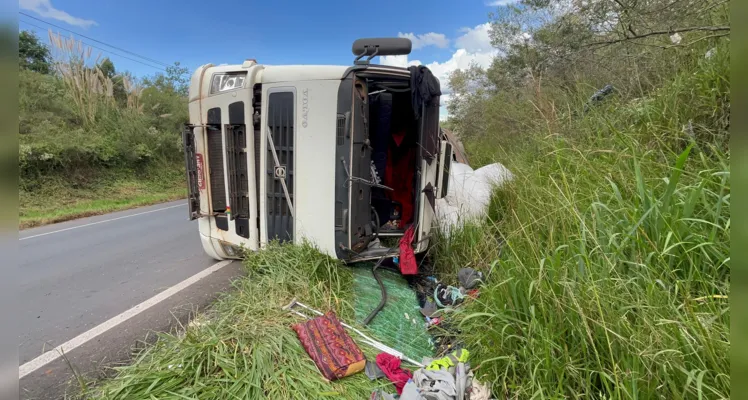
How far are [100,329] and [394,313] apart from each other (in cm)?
249

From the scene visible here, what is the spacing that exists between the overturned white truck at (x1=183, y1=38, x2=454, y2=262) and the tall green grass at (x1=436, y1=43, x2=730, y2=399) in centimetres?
125

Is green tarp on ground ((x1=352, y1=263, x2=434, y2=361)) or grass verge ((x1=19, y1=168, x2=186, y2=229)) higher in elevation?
green tarp on ground ((x1=352, y1=263, x2=434, y2=361))

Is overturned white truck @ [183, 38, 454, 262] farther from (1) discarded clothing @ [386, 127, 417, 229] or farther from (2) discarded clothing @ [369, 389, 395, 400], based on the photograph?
(2) discarded clothing @ [369, 389, 395, 400]

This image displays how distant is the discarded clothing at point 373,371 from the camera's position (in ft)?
6.43

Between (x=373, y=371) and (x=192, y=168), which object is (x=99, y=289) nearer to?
(x=192, y=168)

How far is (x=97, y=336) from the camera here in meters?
2.74

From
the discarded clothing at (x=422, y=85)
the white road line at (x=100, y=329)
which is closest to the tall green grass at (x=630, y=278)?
the discarded clothing at (x=422, y=85)

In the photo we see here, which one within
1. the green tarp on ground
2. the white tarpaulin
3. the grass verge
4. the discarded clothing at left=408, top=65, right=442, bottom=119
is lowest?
the grass verge

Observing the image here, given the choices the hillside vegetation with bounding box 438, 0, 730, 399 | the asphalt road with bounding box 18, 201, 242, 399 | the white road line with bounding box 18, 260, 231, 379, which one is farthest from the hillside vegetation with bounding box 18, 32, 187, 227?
the hillside vegetation with bounding box 438, 0, 730, 399

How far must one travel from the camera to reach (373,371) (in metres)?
2.00

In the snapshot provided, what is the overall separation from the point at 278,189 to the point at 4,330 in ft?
8.90

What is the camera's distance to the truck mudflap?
137 inches

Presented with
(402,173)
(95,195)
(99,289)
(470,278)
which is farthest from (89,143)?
(470,278)

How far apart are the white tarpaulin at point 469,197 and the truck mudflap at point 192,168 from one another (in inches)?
105
